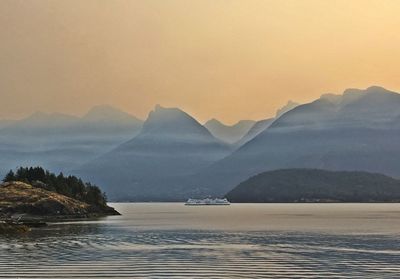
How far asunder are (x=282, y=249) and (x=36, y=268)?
4092 cm

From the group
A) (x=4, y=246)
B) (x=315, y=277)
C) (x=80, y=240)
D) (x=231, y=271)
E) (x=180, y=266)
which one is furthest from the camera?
(x=80, y=240)

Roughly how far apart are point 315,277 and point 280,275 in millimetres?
3550

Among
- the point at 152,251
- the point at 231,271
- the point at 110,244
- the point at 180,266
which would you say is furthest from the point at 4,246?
the point at 231,271

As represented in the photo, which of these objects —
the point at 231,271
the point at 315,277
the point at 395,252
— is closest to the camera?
the point at 315,277

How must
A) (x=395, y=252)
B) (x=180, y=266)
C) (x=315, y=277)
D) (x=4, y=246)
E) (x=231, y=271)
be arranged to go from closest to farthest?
1. (x=315, y=277)
2. (x=231, y=271)
3. (x=180, y=266)
4. (x=395, y=252)
5. (x=4, y=246)

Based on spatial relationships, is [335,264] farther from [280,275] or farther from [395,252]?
[395,252]

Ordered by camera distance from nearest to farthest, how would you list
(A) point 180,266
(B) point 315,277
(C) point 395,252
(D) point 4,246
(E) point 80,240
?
(B) point 315,277
(A) point 180,266
(C) point 395,252
(D) point 4,246
(E) point 80,240

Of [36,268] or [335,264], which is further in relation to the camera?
[335,264]

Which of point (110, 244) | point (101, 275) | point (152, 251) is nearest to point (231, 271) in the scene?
point (101, 275)

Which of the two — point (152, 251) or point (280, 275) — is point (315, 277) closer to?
point (280, 275)

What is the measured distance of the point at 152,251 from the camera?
95.2 meters

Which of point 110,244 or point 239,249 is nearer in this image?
point 239,249

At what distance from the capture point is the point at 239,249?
9919cm

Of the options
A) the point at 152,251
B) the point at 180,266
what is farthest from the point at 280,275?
the point at 152,251
